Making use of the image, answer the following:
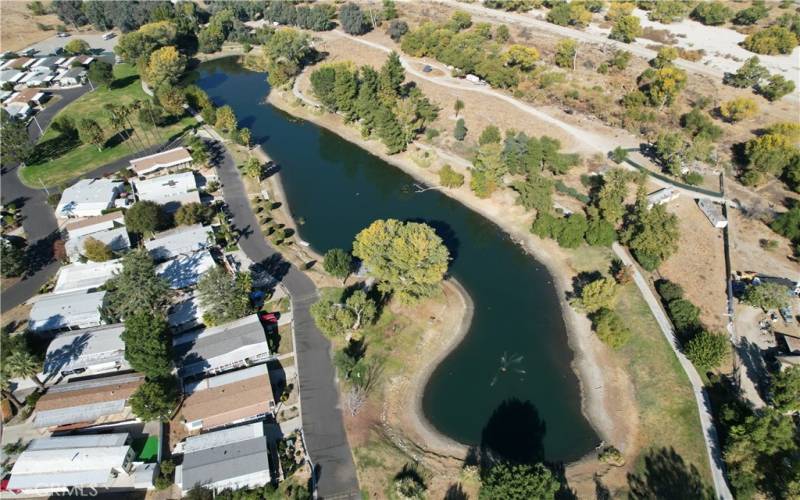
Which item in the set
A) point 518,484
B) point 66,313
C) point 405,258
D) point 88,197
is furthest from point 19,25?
point 518,484

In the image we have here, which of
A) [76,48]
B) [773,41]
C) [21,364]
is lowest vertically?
[21,364]

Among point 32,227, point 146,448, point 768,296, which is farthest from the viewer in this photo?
point 32,227

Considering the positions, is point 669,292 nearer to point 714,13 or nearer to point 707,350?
point 707,350

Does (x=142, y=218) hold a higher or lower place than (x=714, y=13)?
lower

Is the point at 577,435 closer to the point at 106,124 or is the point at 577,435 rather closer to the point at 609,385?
the point at 609,385

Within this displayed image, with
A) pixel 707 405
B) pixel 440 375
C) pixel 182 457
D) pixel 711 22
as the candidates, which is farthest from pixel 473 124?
pixel 711 22

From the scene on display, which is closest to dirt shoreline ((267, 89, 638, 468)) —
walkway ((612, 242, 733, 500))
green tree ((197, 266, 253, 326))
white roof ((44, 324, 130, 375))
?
walkway ((612, 242, 733, 500))

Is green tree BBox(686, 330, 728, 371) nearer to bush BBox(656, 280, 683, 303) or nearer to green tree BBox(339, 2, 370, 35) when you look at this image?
bush BBox(656, 280, 683, 303)
